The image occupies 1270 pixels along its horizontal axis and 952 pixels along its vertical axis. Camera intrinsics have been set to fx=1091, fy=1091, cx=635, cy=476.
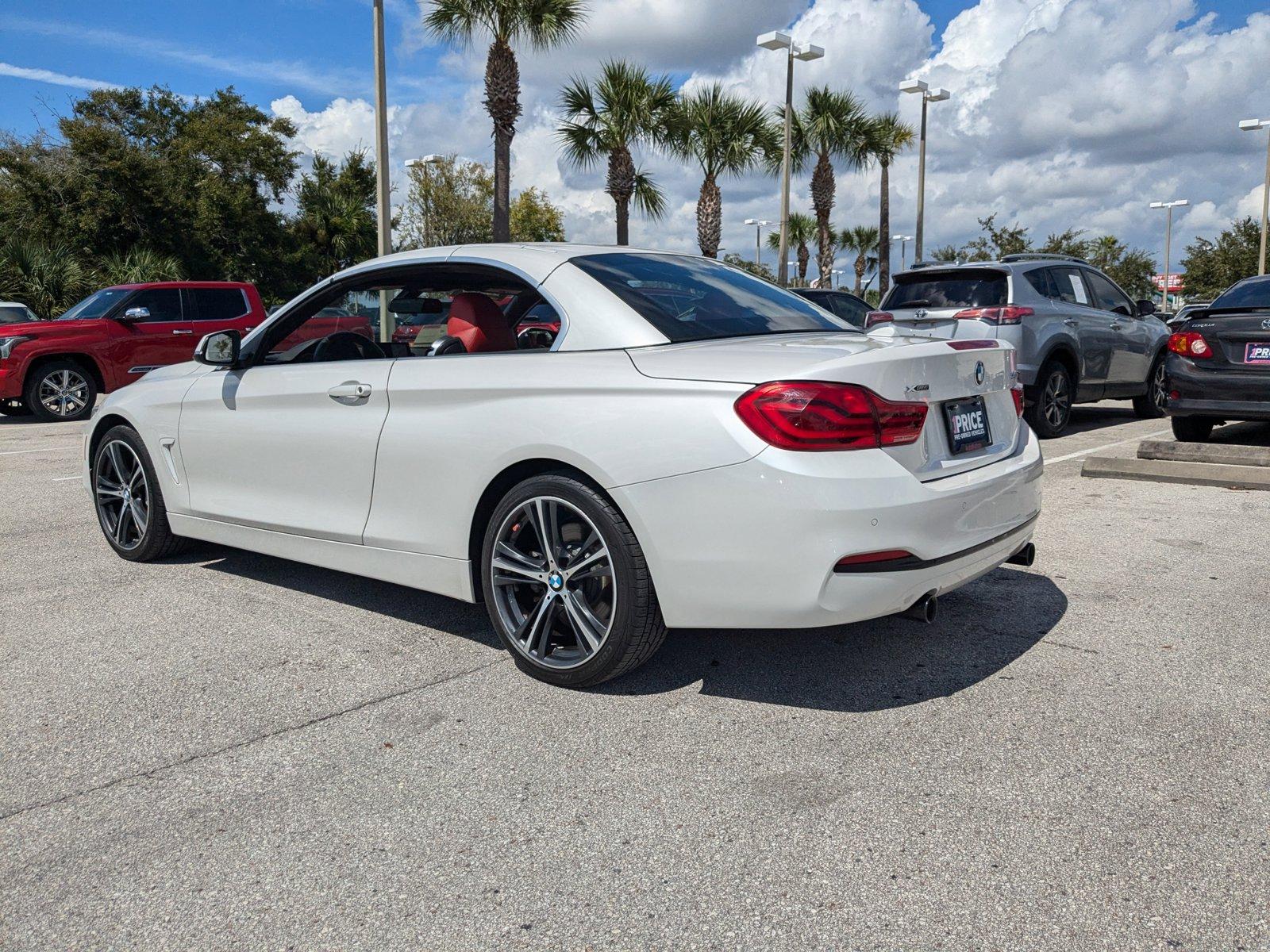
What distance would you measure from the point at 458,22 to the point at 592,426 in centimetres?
2011

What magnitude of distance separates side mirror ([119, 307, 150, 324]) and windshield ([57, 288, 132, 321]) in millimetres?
264

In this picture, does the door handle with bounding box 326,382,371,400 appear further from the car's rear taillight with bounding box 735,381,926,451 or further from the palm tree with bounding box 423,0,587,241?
the palm tree with bounding box 423,0,587,241

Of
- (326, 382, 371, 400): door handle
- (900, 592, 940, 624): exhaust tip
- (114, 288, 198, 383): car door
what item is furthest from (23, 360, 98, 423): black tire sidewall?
(900, 592, 940, 624): exhaust tip

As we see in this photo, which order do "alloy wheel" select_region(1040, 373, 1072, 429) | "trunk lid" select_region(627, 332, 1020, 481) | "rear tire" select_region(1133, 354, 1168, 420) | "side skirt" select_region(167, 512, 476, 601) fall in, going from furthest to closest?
"rear tire" select_region(1133, 354, 1168, 420) < "alloy wheel" select_region(1040, 373, 1072, 429) < "side skirt" select_region(167, 512, 476, 601) < "trunk lid" select_region(627, 332, 1020, 481)

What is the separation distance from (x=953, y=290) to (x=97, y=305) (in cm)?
1082

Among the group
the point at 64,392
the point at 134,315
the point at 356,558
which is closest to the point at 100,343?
the point at 134,315

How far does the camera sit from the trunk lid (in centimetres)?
329

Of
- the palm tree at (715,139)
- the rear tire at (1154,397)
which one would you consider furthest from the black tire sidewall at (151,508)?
the palm tree at (715,139)

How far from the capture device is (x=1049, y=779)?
2967mm

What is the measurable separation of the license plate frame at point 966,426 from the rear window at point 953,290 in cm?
657

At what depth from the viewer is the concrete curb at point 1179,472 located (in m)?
7.48

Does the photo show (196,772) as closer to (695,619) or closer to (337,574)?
(695,619)

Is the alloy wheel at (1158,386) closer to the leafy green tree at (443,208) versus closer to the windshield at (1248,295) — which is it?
the windshield at (1248,295)

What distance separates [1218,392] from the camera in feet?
29.1
